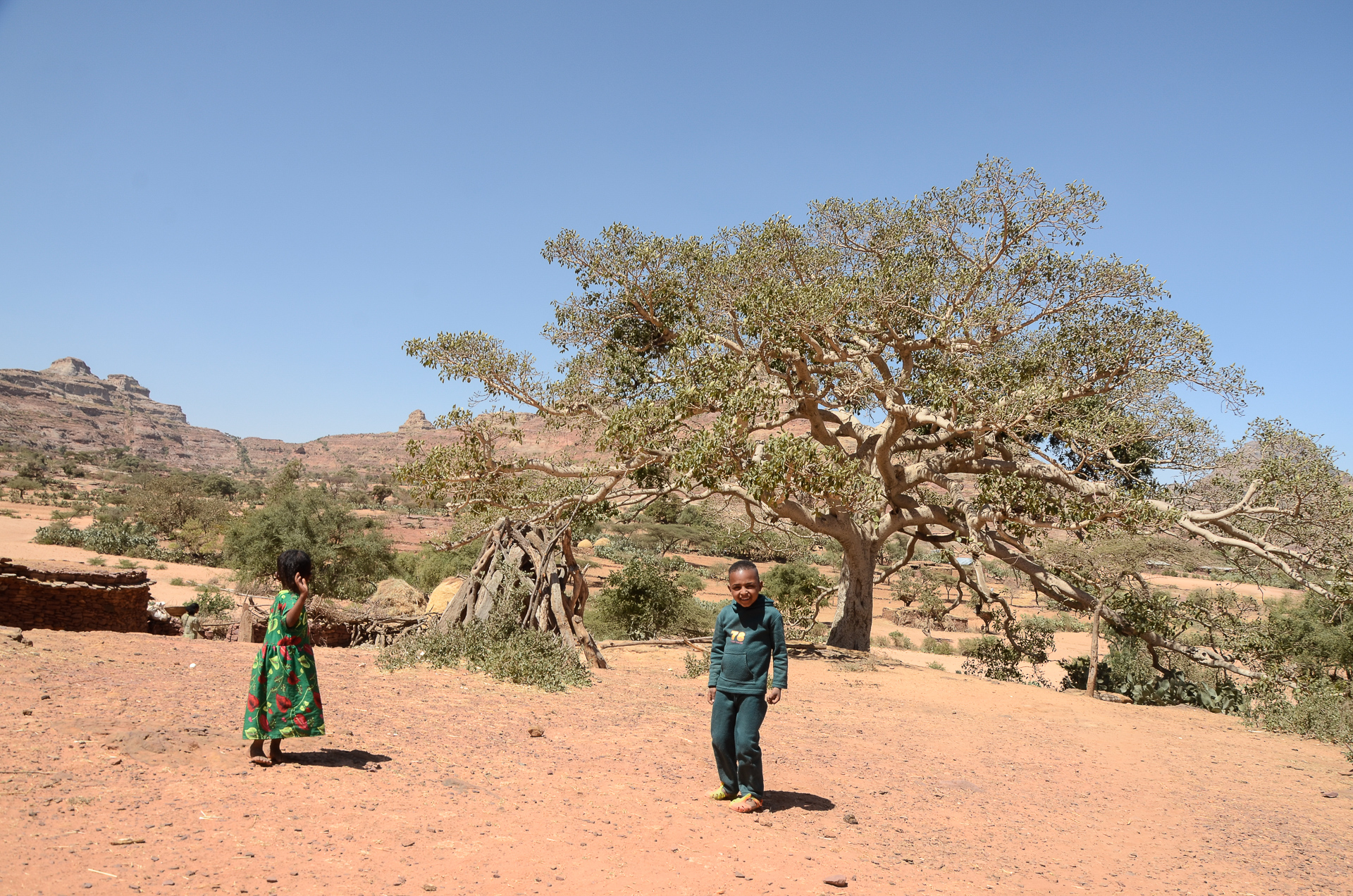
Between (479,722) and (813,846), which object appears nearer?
(813,846)

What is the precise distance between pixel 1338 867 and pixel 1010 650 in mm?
10337

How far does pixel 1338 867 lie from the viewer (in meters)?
4.80

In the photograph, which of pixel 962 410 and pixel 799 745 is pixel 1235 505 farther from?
pixel 799 745

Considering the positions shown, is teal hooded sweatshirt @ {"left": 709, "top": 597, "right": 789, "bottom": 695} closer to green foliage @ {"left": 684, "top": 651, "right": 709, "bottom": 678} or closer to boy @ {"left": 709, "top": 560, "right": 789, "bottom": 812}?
boy @ {"left": 709, "top": 560, "right": 789, "bottom": 812}

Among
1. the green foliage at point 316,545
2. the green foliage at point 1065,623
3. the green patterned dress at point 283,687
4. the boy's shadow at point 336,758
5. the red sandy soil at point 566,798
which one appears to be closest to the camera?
the red sandy soil at point 566,798

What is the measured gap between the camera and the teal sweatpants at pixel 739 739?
473 cm

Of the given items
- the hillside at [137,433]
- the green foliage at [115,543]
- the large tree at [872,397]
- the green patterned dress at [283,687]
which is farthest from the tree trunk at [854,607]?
the hillside at [137,433]

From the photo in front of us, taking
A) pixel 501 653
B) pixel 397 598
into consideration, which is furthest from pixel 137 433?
pixel 501 653

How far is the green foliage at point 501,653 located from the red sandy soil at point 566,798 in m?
0.23

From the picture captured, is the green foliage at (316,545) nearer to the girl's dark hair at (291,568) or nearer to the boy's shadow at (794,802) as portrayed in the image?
the girl's dark hair at (291,568)

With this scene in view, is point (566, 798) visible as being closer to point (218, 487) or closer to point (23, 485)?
point (23, 485)

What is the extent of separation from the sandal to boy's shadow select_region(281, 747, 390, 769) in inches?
86.8

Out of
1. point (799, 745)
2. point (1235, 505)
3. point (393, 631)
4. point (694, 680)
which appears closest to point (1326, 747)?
point (1235, 505)

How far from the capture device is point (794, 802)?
16.9ft
